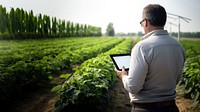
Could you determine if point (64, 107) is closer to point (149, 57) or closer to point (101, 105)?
point (101, 105)

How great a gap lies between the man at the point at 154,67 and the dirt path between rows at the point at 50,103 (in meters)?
2.78

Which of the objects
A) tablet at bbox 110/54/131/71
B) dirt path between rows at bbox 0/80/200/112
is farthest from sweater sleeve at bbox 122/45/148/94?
dirt path between rows at bbox 0/80/200/112

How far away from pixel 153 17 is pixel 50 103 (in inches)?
150

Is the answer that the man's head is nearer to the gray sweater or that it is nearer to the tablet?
the gray sweater

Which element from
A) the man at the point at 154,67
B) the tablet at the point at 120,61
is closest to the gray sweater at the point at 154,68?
the man at the point at 154,67

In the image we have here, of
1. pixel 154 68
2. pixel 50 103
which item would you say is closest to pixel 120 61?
pixel 154 68

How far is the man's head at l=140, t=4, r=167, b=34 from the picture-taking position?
1798 mm

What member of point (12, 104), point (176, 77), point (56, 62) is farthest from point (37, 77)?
point (176, 77)

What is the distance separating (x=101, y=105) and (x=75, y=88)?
48 centimetres

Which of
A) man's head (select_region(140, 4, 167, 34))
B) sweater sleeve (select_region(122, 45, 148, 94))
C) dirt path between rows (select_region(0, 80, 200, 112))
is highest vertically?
man's head (select_region(140, 4, 167, 34))

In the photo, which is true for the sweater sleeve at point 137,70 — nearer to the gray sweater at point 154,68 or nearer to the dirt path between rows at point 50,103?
the gray sweater at point 154,68

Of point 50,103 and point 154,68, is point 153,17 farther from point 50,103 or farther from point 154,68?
point 50,103

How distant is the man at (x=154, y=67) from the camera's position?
1.74m

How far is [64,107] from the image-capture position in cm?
364
